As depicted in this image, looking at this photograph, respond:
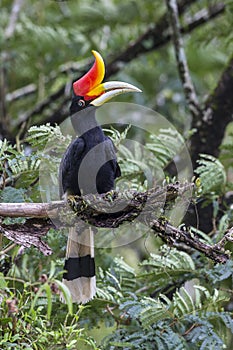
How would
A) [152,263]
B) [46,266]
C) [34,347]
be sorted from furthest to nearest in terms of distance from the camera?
[46,266]
[152,263]
[34,347]

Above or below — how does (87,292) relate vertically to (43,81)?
below

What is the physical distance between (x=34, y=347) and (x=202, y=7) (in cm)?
523

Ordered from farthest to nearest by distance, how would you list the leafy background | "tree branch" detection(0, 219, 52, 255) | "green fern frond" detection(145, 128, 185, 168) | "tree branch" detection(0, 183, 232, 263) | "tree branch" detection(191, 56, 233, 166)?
"tree branch" detection(191, 56, 233, 166) < "green fern frond" detection(145, 128, 185, 168) < the leafy background < "tree branch" detection(0, 219, 52, 255) < "tree branch" detection(0, 183, 232, 263)

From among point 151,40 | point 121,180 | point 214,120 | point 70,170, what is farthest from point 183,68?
point 70,170

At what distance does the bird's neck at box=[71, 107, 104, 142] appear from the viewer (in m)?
4.45

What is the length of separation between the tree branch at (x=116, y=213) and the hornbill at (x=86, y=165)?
0.37m

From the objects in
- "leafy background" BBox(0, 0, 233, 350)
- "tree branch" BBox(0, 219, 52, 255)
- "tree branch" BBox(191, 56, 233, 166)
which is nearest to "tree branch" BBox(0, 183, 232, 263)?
"tree branch" BBox(0, 219, 52, 255)

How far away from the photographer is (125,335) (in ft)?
13.0

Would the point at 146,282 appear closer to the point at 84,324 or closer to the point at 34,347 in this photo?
the point at 84,324

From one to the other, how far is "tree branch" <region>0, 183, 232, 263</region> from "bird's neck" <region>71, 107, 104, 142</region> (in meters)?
1.03

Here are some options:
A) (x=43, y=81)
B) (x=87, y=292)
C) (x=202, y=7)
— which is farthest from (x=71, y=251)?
(x=202, y=7)

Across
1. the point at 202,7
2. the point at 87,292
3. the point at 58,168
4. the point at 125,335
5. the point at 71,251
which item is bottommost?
the point at 125,335

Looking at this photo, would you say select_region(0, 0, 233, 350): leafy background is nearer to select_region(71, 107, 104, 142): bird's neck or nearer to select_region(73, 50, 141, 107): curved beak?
select_region(71, 107, 104, 142): bird's neck

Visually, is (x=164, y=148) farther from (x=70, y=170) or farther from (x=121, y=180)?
(x=70, y=170)
